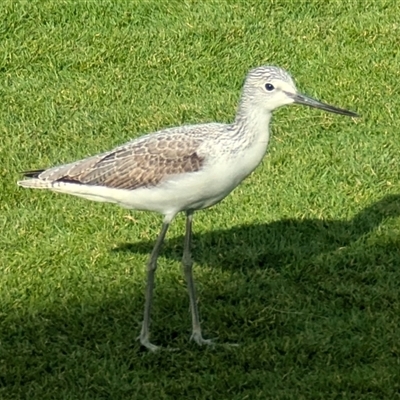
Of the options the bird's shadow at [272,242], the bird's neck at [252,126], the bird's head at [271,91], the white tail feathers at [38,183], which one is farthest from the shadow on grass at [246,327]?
the bird's head at [271,91]

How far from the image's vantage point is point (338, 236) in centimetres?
831

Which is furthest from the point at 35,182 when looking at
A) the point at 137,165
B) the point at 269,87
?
the point at 269,87

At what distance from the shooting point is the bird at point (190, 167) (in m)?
6.85

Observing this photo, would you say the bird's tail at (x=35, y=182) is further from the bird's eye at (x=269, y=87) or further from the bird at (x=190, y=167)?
the bird's eye at (x=269, y=87)

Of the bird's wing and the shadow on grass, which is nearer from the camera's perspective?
the shadow on grass

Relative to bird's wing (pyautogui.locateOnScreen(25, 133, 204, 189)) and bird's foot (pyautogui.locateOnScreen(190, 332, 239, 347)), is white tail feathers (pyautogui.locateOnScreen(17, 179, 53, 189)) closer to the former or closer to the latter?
bird's wing (pyautogui.locateOnScreen(25, 133, 204, 189))

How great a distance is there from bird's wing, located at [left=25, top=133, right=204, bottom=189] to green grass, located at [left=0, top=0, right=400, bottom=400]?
0.81 m

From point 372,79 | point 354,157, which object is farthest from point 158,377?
point 372,79

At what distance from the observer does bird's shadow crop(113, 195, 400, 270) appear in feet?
26.3

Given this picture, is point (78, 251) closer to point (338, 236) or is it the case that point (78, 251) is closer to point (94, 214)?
point (94, 214)

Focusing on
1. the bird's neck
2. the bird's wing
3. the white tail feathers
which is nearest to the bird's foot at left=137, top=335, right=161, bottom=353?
the bird's wing

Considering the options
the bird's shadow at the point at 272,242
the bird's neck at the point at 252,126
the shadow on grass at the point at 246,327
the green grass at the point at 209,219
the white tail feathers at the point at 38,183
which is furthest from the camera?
the bird's shadow at the point at 272,242

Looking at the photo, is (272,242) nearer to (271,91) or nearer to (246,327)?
(246,327)

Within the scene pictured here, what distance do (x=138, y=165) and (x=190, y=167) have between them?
0.38m
